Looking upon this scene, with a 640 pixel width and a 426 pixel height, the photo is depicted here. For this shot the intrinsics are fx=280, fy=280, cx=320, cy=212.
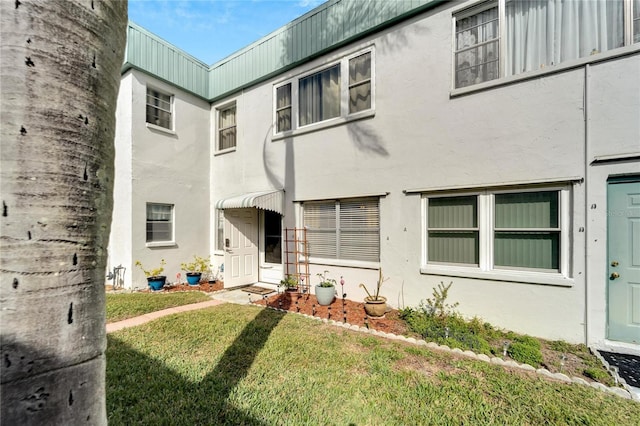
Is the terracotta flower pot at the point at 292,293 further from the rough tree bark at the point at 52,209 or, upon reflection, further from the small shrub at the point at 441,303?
the rough tree bark at the point at 52,209

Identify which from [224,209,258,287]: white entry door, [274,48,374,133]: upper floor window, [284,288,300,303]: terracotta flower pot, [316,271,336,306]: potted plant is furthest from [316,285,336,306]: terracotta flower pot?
[274,48,374,133]: upper floor window

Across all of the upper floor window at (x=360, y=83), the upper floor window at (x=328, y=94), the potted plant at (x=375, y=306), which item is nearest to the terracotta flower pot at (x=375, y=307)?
the potted plant at (x=375, y=306)

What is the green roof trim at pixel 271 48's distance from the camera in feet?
24.2

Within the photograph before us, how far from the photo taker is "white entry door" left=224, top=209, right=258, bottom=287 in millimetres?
9430

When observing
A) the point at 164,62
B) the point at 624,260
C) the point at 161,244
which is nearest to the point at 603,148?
the point at 624,260

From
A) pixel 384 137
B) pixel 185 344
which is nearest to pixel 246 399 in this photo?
pixel 185 344

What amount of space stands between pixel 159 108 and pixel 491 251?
450 inches

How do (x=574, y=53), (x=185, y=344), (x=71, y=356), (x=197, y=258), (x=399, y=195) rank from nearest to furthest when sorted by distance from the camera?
(x=71, y=356), (x=185, y=344), (x=574, y=53), (x=399, y=195), (x=197, y=258)

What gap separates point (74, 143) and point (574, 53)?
7.83 m

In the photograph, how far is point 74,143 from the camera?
1231 millimetres

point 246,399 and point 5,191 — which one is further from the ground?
point 5,191

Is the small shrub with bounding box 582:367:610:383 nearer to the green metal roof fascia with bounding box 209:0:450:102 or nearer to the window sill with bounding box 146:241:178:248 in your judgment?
the green metal roof fascia with bounding box 209:0:450:102

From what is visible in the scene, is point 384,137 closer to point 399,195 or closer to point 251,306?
point 399,195

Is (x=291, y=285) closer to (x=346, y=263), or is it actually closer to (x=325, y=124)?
(x=346, y=263)
